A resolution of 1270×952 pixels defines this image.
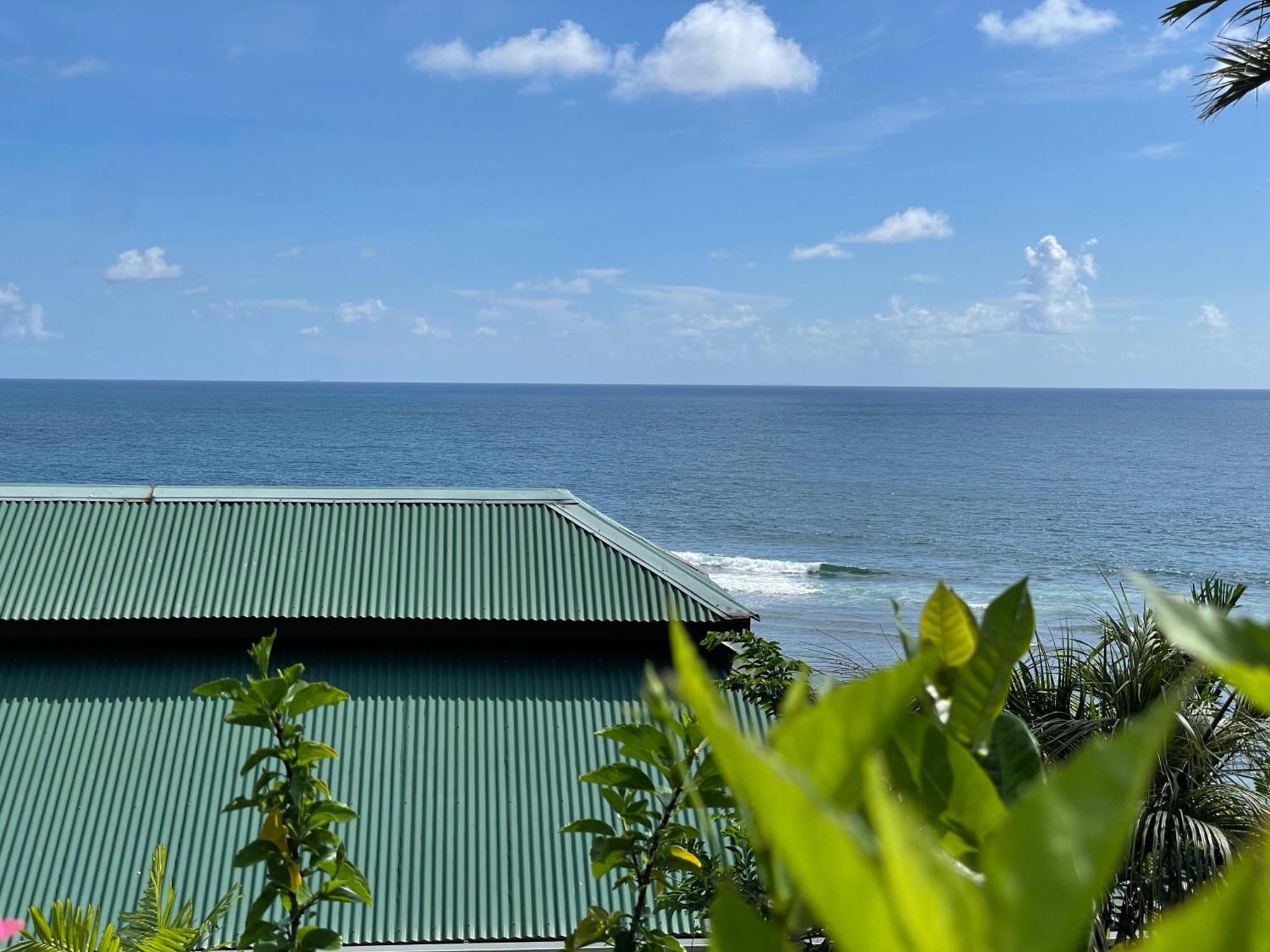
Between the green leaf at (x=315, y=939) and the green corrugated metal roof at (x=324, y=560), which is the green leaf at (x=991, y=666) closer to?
the green leaf at (x=315, y=939)

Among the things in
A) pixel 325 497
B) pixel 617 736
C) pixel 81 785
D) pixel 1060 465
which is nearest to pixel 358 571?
pixel 325 497

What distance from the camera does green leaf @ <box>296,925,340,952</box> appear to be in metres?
2.71

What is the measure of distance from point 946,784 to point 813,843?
1.25 feet

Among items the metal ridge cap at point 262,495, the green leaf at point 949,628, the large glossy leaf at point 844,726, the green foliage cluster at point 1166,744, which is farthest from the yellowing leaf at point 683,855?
the metal ridge cap at point 262,495

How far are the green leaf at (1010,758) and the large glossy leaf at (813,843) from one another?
511mm

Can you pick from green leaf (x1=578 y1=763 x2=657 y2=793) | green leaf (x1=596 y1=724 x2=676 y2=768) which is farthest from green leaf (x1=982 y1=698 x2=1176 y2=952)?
green leaf (x1=578 y1=763 x2=657 y2=793)

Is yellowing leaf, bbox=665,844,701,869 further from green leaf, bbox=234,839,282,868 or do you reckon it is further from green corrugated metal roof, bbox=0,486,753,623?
green corrugated metal roof, bbox=0,486,753,623

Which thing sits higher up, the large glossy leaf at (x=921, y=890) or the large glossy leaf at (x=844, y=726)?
the large glossy leaf at (x=844, y=726)

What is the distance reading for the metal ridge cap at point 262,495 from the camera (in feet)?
38.6

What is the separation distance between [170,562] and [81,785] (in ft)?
8.00

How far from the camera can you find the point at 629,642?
11023 mm

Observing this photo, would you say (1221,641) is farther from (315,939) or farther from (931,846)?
(315,939)

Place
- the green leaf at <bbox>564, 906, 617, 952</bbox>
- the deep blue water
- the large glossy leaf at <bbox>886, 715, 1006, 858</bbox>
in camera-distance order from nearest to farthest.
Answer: the large glossy leaf at <bbox>886, 715, 1006, 858</bbox>
the green leaf at <bbox>564, 906, 617, 952</bbox>
the deep blue water

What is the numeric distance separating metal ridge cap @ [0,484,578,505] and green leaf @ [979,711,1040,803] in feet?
37.2
